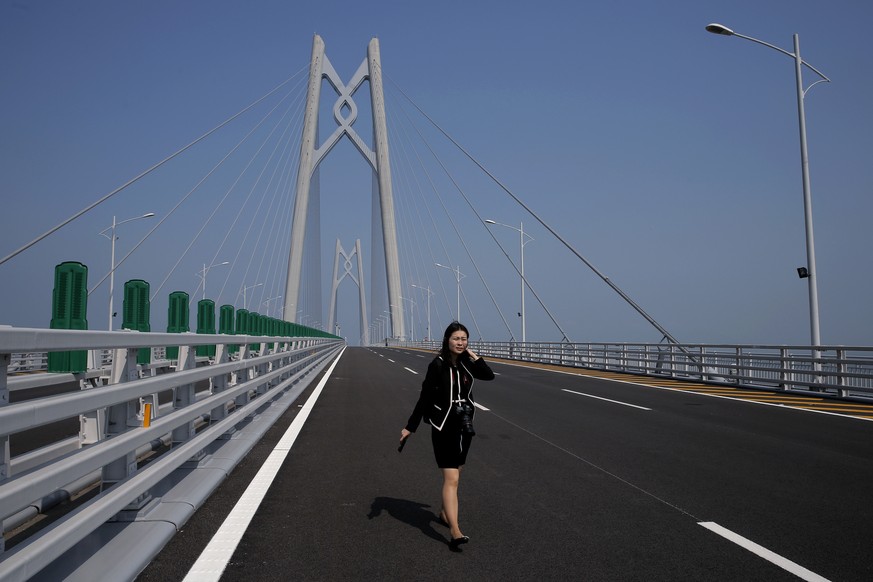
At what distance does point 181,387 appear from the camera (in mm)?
6230

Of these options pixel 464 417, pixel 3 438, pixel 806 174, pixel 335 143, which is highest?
pixel 335 143

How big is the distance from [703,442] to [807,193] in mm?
12326

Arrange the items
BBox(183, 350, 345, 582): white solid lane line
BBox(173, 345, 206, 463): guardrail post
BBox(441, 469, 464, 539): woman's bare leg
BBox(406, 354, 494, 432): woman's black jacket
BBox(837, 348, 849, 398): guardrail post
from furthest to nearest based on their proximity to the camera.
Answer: BBox(837, 348, 849, 398): guardrail post < BBox(173, 345, 206, 463): guardrail post < BBox(406, 354, 494, 432): woman's black jacket < BBox(441, 469, 464, 539): woman's bare leg < BBox(183, 350, 345, 582): white solid lane line

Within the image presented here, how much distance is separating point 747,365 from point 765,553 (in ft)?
54.4

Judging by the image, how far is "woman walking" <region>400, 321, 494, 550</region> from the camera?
4.91 meters

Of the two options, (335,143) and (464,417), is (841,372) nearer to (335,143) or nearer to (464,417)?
(464,417)

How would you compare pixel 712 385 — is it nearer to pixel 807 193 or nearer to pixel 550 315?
pixel 807 193

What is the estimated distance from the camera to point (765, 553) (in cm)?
473

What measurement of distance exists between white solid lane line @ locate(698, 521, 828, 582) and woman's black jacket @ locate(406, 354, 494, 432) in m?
1.93

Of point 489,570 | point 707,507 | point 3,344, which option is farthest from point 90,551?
point 707,507

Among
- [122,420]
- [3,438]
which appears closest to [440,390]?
[122,420]

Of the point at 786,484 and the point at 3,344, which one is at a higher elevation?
the point at 3,344

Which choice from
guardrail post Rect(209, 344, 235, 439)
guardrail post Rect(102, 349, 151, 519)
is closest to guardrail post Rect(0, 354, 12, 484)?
guardrail post Rect(102, 349, 151, 519)

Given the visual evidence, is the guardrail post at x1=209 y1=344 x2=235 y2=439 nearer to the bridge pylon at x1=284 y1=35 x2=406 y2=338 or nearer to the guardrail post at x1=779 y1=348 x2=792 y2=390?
the guardrail post at x1=779 y1=348 x2=792 y2=390
